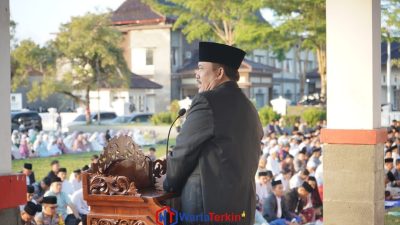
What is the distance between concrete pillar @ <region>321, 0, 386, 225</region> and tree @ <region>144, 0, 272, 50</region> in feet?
61.0

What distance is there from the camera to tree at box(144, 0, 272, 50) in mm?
25484

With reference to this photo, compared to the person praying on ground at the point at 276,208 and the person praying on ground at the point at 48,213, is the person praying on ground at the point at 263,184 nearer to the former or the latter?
the person praying on ground at the point at 276,208

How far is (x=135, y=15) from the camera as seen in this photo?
38.8m

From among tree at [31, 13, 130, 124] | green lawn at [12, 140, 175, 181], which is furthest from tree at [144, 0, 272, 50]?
green lawn at [12, 140, 175, 181]

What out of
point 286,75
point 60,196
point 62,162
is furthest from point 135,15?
point 60,196

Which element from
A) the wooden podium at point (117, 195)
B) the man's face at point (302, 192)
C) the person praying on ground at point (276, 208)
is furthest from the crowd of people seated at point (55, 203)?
the wooden podium at point (117, 195)

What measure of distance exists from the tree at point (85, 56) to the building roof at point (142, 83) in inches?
187

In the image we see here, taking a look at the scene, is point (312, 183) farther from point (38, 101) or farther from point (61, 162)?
point (38, 101)

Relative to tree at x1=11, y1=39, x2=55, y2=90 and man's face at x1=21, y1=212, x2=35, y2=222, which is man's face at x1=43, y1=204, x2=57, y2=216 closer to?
man's face at x1=21, y1=212, x2=35, y2=222

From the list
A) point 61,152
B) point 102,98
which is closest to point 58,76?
point 102,98

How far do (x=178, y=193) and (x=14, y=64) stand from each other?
93.9 feet

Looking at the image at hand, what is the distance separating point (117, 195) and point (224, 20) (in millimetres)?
25470

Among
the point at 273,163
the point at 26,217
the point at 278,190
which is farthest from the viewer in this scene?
the point at 273,163

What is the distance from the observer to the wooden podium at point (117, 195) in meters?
3.12
